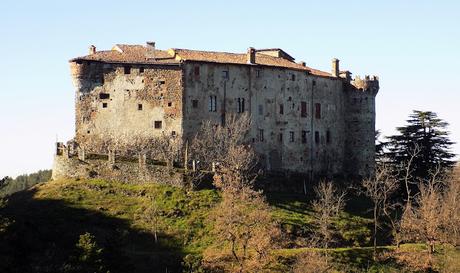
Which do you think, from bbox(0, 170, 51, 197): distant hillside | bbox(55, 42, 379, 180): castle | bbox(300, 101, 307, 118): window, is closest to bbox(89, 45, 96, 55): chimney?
bbox(55, 42, 379, 180): castle

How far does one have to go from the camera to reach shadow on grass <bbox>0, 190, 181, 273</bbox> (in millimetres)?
52719

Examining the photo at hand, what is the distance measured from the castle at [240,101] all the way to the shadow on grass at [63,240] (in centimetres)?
1105

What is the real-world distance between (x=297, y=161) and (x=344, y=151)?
25.2 feet

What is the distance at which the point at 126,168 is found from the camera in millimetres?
76688

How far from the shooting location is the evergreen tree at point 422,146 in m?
88.2

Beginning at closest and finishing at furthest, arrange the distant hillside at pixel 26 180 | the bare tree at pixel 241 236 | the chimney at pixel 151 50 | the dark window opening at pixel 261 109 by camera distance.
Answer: the bare tree at pixel 241 236
the chimney at pixel 151 50
the dark window opening at pixel 261 109
the distant hillside at pixel 26 180

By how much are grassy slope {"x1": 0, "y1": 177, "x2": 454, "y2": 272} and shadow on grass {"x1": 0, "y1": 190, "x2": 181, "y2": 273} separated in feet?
0.21

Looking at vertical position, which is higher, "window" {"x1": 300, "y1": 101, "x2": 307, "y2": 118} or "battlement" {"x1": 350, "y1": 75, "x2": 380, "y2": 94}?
"battlement" {"x1": 350, "y1": 75, "x2": 380, "y2": 94}

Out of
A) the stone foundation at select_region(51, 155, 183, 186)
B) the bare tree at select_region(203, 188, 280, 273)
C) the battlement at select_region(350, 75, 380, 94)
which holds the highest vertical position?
the battlement at select_region(350, 75, 380, 94)

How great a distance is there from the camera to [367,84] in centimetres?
9331

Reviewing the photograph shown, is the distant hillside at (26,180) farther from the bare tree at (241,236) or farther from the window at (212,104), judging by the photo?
the bare tree at (241,236)

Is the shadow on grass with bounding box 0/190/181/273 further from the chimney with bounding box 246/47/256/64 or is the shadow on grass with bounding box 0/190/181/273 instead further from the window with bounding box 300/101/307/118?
the window with bounding box 300/101/307/118

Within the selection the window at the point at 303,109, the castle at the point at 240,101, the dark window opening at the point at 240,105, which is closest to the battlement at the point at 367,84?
the castle at the point at 240,101

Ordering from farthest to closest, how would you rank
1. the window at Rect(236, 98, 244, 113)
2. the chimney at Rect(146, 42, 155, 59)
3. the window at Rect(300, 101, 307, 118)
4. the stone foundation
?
the window at Rect(300, 101, 307, 118)
the window at Rect(236, 98, 244, 113)
the chimney at Rect(146, 42, 155, 59)
the stone foundation
